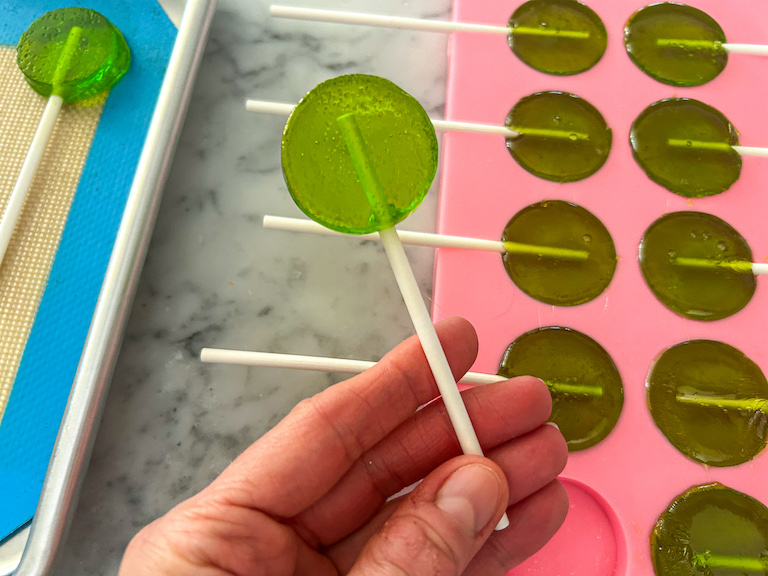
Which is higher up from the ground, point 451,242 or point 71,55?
point 71,55

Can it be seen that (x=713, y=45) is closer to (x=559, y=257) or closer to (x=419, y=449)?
(x=559, y=257)

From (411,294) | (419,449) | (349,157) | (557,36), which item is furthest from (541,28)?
(419,449)

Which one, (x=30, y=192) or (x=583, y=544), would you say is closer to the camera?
(x=583, y=544)

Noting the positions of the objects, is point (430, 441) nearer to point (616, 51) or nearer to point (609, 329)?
point (609, 329)

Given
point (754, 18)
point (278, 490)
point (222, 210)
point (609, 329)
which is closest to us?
point (278, 490)

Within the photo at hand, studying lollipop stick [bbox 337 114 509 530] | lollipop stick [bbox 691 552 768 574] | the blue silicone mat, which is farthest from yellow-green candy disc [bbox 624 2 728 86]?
the blue silicone mat

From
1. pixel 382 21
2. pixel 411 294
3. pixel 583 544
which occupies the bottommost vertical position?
pixel 583 544

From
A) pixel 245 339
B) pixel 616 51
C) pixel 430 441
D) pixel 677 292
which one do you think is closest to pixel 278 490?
pixel 430 441
